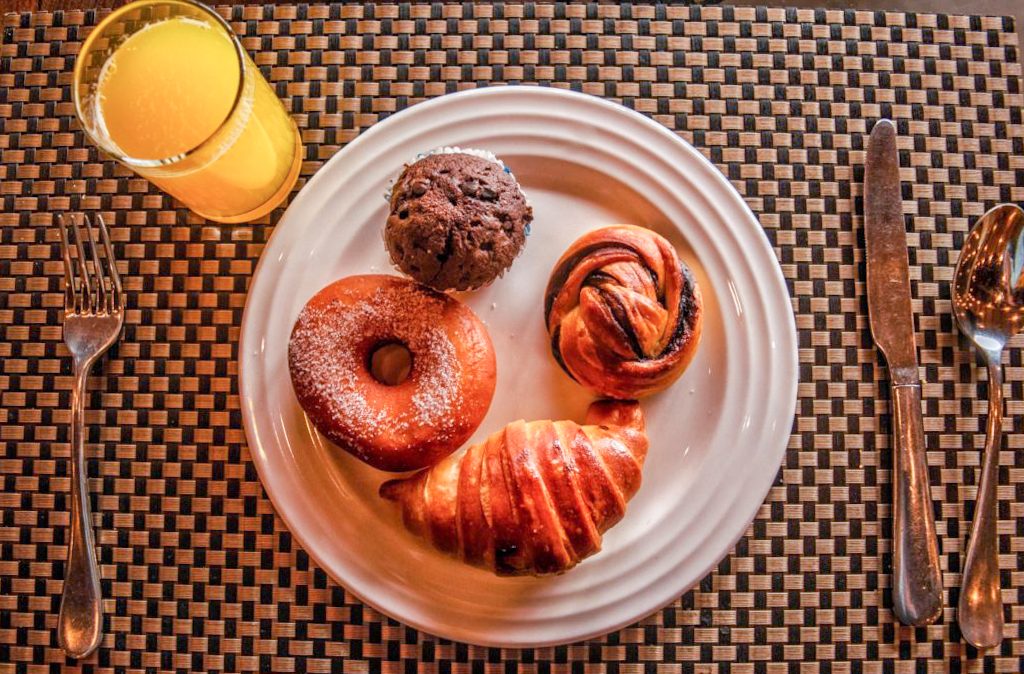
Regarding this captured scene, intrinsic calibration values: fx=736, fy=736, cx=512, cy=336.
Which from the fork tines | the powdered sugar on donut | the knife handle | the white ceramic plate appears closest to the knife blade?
the knife handle

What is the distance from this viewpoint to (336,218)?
1408 mm

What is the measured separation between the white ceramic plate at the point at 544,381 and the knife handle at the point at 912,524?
23 centimetres

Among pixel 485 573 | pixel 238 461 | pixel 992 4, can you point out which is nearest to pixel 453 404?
pixel 485 573

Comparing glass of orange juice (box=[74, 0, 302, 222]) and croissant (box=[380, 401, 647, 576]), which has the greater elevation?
glass of orange juice (box=[74, 0, 302, 222])

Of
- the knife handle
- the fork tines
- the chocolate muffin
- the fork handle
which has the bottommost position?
the fork handle

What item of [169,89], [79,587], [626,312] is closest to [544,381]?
[626,312]

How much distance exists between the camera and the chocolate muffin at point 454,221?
121 cm

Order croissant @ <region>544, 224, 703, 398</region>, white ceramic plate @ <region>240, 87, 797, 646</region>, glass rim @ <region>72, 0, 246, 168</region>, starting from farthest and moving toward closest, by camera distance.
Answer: white ceramic plate @ <region>240, 87, 797, 646</region>
croissant @ <region>544, 224, 703, 398</region>
glass rim @ <region>72, 0, 246, 168</region>

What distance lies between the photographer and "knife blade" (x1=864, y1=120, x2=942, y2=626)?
1.38m

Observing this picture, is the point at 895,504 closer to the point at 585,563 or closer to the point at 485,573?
Answer: the point at 585,563

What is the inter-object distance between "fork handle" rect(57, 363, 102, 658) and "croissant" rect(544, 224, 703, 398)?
0.95 meters

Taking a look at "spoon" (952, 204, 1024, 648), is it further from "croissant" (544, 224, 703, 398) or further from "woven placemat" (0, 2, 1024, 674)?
"croissant" (544, 224, 703, 398)

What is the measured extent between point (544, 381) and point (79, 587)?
0.97m

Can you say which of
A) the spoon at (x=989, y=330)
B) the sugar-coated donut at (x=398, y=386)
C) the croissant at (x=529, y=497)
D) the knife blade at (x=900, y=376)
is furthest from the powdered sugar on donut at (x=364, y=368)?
the spoon at (x=989, y=330)
